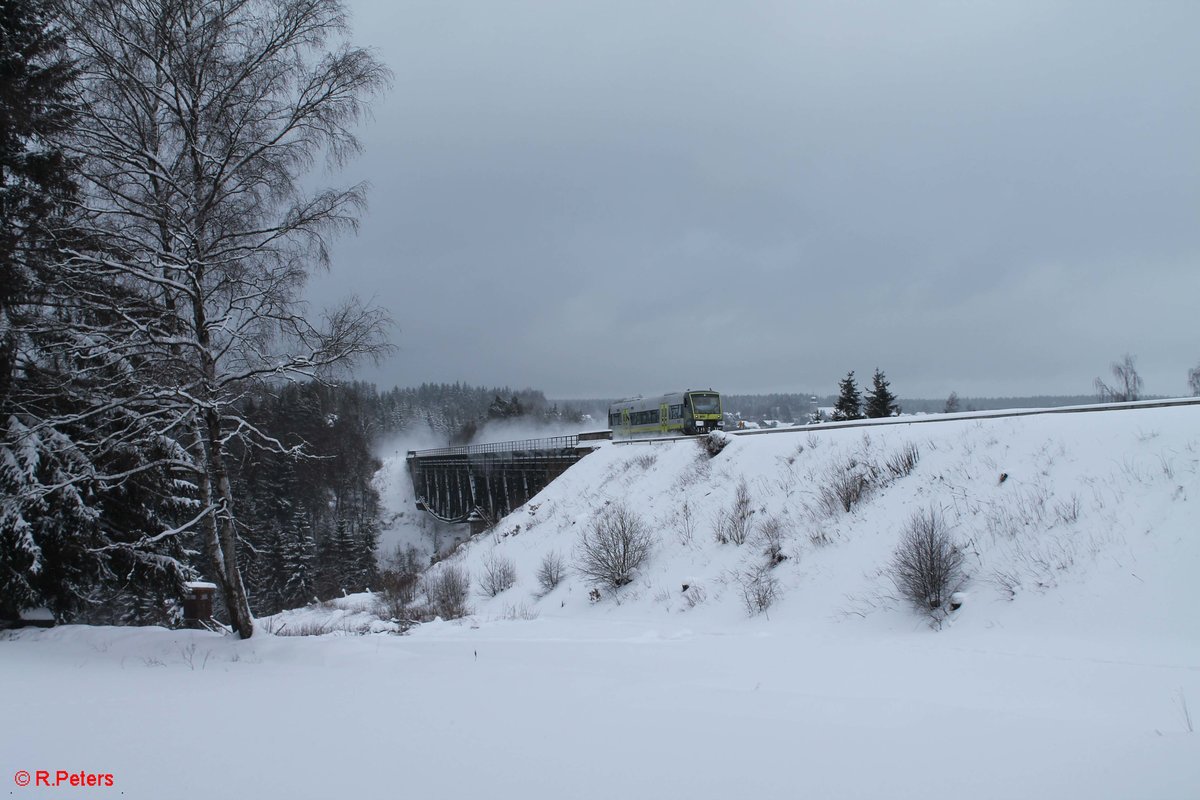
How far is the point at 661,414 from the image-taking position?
3838 centimetres

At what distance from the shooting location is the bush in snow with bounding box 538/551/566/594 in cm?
1508

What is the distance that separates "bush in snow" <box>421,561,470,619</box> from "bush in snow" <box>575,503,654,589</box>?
305 centimetres

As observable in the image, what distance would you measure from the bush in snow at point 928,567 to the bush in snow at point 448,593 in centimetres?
906

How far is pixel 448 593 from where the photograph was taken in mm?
16250

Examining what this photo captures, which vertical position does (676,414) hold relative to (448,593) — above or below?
above

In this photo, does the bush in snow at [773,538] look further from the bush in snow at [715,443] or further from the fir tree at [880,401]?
the fir tree at [880,401]

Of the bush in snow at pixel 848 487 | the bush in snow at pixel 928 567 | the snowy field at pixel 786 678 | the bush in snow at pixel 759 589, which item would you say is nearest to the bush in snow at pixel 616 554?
the snowy field at pixel 786 678

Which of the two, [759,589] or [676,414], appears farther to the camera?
[676,414]

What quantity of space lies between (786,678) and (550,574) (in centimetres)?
1050

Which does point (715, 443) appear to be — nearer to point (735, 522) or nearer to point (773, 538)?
point (735, 522)

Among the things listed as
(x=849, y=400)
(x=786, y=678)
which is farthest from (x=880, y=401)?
(x=786, y=678)

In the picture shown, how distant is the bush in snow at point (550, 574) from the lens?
1508 cm

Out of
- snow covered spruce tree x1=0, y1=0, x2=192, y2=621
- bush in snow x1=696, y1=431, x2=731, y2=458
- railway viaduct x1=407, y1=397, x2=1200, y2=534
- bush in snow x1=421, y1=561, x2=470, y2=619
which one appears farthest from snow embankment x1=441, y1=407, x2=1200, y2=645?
snow covered spruce tree x1=0, y1=0, x2=192, y2=621

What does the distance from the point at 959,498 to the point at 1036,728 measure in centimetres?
683
